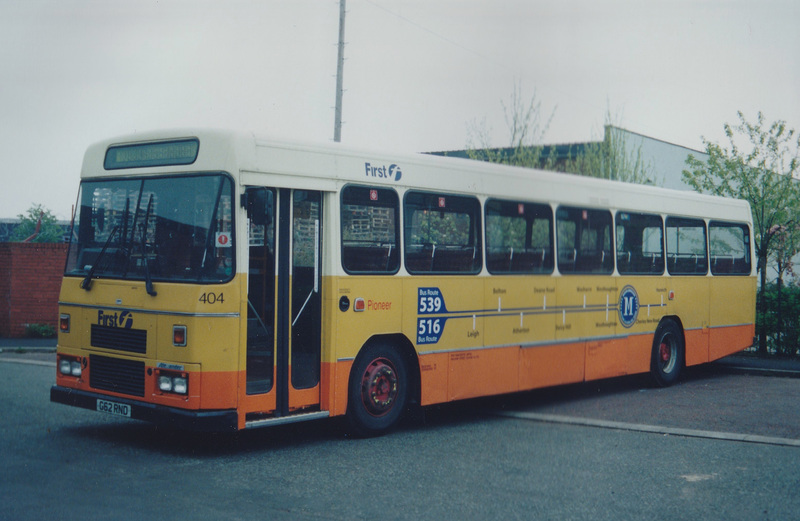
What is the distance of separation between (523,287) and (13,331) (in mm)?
15254

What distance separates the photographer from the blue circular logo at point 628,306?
44.0 ft

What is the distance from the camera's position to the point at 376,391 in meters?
9.80

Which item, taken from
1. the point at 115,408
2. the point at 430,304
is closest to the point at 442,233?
the point at 430,304

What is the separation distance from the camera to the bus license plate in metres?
8.70

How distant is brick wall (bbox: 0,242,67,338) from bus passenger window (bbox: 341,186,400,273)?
1477 cm

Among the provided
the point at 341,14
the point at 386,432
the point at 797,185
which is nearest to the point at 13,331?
the point at 341,14

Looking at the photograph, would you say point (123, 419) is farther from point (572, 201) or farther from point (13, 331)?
point (13, 331)

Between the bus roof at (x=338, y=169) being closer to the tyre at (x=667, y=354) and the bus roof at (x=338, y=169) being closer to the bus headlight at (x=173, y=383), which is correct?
the bus headlight at (x=173, y=383)

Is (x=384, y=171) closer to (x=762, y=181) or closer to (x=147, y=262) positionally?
(x=147, y=262)

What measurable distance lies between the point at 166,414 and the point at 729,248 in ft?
36.7

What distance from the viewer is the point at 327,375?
9.23 metres

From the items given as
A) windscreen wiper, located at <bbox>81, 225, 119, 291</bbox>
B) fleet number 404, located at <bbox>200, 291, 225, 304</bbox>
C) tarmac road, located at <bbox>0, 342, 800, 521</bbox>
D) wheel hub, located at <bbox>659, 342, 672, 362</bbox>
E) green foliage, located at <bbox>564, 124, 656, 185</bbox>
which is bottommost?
tarmac road, located at <bbox>0, 342, 800, 521</bbox>

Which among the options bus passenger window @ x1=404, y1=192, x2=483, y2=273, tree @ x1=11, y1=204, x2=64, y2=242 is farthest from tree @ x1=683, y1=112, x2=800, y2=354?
tree @ x1=11, y1=204, x2=64, y2=242

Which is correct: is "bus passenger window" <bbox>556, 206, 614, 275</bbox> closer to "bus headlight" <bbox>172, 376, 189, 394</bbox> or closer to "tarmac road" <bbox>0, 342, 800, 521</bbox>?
"tarmac road" <bbox>0, 342, 800, 521</bbox>
